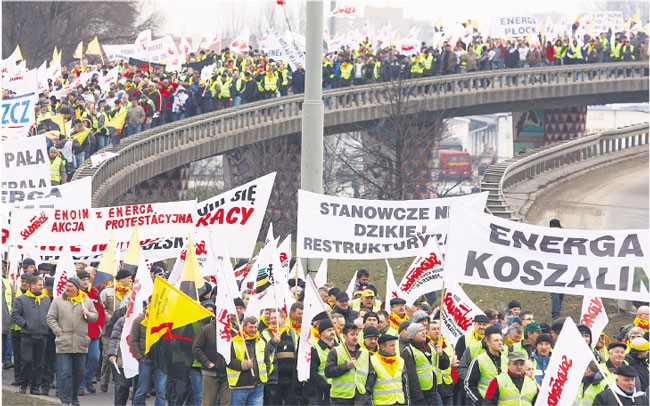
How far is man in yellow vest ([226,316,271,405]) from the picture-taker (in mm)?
14031

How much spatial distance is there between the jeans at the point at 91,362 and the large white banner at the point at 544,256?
485 cm

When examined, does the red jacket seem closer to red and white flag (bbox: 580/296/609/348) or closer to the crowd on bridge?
red and white flag (bbox: 580/296/609/348)

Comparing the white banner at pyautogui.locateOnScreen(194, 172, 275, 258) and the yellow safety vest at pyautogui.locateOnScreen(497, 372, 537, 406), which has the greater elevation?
the white banner at pyautogui.locateOnScreen(194, 172, 275, 258)

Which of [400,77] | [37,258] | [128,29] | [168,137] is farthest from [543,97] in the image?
[37,258]

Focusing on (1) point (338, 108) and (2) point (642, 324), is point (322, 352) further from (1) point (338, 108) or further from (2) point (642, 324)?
(1) point (338, 108)

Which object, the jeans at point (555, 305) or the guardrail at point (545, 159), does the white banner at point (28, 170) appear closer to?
the jeans at point (555, 305)

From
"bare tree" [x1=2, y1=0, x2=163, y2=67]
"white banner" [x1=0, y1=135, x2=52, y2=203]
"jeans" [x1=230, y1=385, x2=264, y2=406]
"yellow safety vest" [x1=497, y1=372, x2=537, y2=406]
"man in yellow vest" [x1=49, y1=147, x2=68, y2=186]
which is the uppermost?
"bare tree" [x1=2, y1=0, x2=163, y2=67]

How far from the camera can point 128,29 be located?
73688mm

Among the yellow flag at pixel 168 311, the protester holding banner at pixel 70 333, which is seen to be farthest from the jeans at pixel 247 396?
the protester holding banner at pixel 70 333

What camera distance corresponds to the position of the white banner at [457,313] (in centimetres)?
1538

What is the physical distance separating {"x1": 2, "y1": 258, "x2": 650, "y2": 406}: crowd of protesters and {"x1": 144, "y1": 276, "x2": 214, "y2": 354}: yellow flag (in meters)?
0.42

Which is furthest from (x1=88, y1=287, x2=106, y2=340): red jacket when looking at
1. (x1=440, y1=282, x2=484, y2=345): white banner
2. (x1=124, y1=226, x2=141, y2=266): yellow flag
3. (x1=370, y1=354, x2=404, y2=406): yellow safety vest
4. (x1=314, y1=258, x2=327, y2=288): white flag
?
(x1=370, y1=354, x2=404, y2=406): yellow safety vest

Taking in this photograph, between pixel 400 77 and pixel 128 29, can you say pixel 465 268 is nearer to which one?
pixel 400 77

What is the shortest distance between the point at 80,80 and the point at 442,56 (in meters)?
14.5
